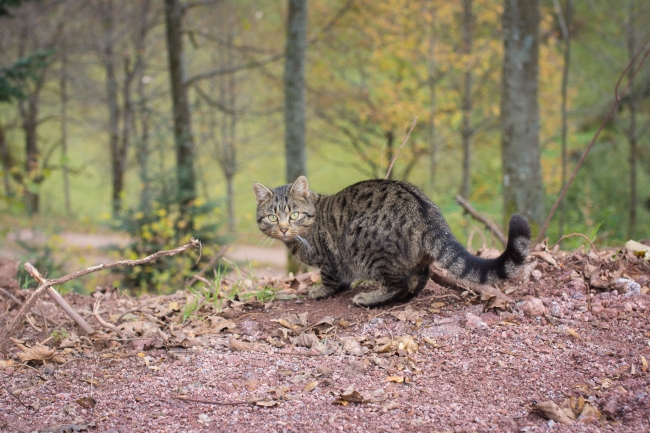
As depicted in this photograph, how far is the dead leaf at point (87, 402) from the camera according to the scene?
8.53ft

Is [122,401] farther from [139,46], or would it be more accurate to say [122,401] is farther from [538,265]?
[139,46]

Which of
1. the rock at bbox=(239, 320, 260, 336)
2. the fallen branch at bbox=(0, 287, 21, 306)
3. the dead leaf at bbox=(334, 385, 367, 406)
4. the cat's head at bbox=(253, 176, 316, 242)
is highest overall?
the cat's head at bbox=(253, 176, 316, 242)

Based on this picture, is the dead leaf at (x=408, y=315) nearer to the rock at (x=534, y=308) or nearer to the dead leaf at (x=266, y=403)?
the rock at (x=534, y=308)

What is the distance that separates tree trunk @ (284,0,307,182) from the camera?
9274 millimetres

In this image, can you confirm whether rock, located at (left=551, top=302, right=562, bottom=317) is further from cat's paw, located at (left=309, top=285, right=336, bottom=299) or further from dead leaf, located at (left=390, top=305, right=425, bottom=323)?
cat's paw, located at (left=309, top=285, right=336, bottom=299)

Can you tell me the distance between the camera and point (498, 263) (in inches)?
131

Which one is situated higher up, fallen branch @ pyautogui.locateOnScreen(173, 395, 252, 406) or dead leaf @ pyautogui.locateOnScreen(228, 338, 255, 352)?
dead leaf @ pyautogui.locateOnScreen(228, 338, 255, 352)

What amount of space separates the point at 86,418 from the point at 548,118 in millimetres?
16163

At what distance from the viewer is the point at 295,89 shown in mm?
9367

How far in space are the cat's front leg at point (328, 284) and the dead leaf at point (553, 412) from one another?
1.98 meters

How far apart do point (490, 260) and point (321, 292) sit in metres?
1.36

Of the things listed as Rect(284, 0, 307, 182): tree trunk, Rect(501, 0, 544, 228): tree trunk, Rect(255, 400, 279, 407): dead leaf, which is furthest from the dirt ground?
Rect(284, 0, 307, 182): tree trunk

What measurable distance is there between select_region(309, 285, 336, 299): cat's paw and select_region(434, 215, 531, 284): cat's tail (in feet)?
3.38

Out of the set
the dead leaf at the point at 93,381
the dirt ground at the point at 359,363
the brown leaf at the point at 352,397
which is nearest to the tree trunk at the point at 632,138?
the dirt ground at the point at 359,363
